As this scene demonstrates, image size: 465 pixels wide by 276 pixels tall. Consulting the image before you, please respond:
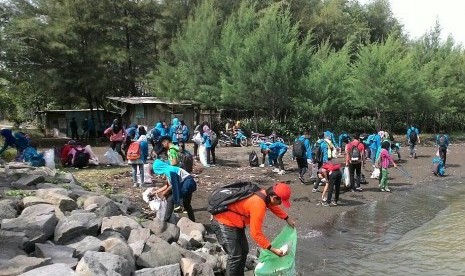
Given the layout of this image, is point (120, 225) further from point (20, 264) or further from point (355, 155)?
point (355, 155)

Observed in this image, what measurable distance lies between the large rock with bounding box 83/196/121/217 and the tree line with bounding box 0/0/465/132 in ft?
49.1

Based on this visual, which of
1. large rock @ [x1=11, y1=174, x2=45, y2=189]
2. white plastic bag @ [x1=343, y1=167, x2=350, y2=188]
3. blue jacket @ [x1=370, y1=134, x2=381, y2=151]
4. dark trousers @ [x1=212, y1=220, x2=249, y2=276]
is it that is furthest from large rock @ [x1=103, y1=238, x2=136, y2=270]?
blue jacket @ [x1=370, y1=134, x2=381, y2=151]

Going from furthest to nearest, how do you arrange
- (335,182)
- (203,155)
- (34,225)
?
(203,155) → (335,182) → (34,225)

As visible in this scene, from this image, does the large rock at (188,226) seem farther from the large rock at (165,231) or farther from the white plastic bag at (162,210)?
the large rock at (165,231)

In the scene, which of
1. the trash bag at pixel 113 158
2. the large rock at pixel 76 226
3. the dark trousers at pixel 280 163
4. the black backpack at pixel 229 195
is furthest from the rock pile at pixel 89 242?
the dark trousers at pixel 280 163

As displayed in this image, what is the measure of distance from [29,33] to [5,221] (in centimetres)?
2100

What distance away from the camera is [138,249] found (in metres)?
6.93

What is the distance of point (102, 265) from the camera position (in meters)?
5.89

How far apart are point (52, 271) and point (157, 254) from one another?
5.79 feet

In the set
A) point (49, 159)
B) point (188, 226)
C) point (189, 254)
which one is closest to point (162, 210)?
point (188, 226)

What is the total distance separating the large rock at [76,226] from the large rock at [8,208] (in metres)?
1.08

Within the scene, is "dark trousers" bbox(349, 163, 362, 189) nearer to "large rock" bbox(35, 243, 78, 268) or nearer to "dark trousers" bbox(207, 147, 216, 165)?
"dark trousers" bbox(207, 147, 216, 165)

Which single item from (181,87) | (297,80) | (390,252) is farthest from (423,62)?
(390,252)

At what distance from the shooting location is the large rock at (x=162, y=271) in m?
6.34
